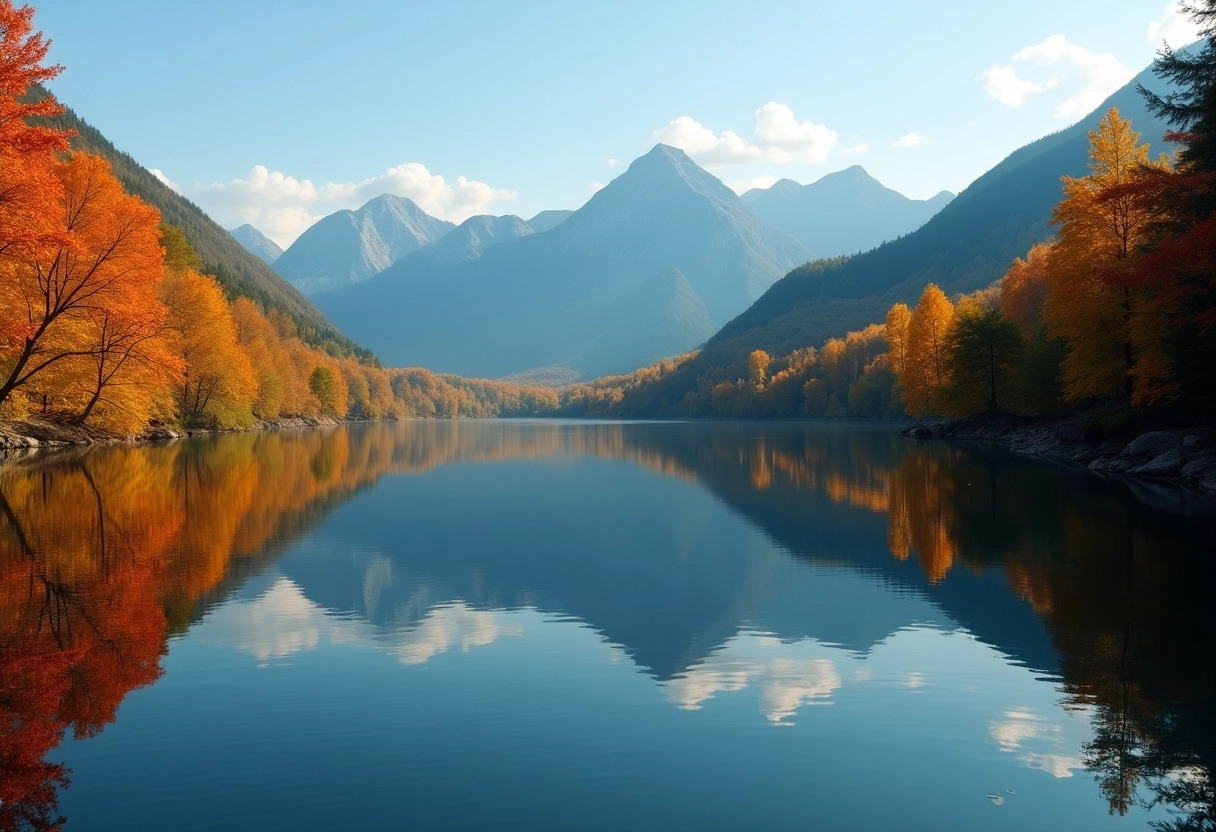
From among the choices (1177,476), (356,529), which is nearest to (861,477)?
(1177,476)

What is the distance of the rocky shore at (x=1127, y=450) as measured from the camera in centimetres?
3166

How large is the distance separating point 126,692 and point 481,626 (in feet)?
17.2

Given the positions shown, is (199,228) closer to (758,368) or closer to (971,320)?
(758,368)

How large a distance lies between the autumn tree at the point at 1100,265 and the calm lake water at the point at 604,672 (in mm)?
18327

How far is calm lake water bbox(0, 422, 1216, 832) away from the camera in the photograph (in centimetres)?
756

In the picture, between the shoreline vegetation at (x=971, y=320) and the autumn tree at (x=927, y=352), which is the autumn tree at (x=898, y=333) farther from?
the shoreline vegetation at (x=971, y=320)

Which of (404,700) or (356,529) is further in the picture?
(356,529)

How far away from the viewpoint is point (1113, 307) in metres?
40.6

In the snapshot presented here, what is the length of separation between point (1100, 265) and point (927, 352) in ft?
118

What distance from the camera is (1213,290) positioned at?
92.6 feet

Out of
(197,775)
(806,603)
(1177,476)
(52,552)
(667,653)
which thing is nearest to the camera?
(197,775)

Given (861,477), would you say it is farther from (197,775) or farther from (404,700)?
(197,775)

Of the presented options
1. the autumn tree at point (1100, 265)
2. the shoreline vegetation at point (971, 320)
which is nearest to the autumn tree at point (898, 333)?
the shoreline vegetation at point (971, 320)

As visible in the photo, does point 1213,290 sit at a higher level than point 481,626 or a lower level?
higher
